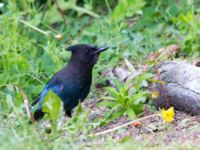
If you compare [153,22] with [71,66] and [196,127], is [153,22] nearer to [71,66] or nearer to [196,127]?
[71,66]

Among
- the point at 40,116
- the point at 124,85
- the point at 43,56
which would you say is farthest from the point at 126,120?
the point at 43,56

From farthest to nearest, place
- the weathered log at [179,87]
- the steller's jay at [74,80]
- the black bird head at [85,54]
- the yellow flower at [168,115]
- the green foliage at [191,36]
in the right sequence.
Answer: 1. the green foliage at [191,36]
2. the black bird head at [85,54]
3. the steller's jay at [74,80]
4. the weathered log at [179,87]
5. the yellow flower at [168,115]

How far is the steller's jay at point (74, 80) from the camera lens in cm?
653

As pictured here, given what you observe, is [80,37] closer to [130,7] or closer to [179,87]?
[130,7]

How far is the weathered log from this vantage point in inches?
234

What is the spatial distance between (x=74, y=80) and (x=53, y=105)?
4.60 feet

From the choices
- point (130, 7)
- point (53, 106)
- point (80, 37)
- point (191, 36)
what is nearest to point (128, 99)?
point (53, 106)

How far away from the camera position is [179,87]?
6.09 meters

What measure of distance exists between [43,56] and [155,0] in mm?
1747

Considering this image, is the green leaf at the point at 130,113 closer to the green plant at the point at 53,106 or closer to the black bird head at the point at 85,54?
the black bird head at the point at 85,54

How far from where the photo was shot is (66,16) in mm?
9164

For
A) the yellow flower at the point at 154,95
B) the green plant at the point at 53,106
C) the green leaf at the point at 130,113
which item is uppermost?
the green plant at the point at 53,106

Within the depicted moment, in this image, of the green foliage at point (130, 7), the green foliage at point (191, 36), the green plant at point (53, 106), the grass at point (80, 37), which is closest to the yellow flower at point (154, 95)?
the grass at point (80, 37)

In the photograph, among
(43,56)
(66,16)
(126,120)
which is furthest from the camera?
(66,16)
